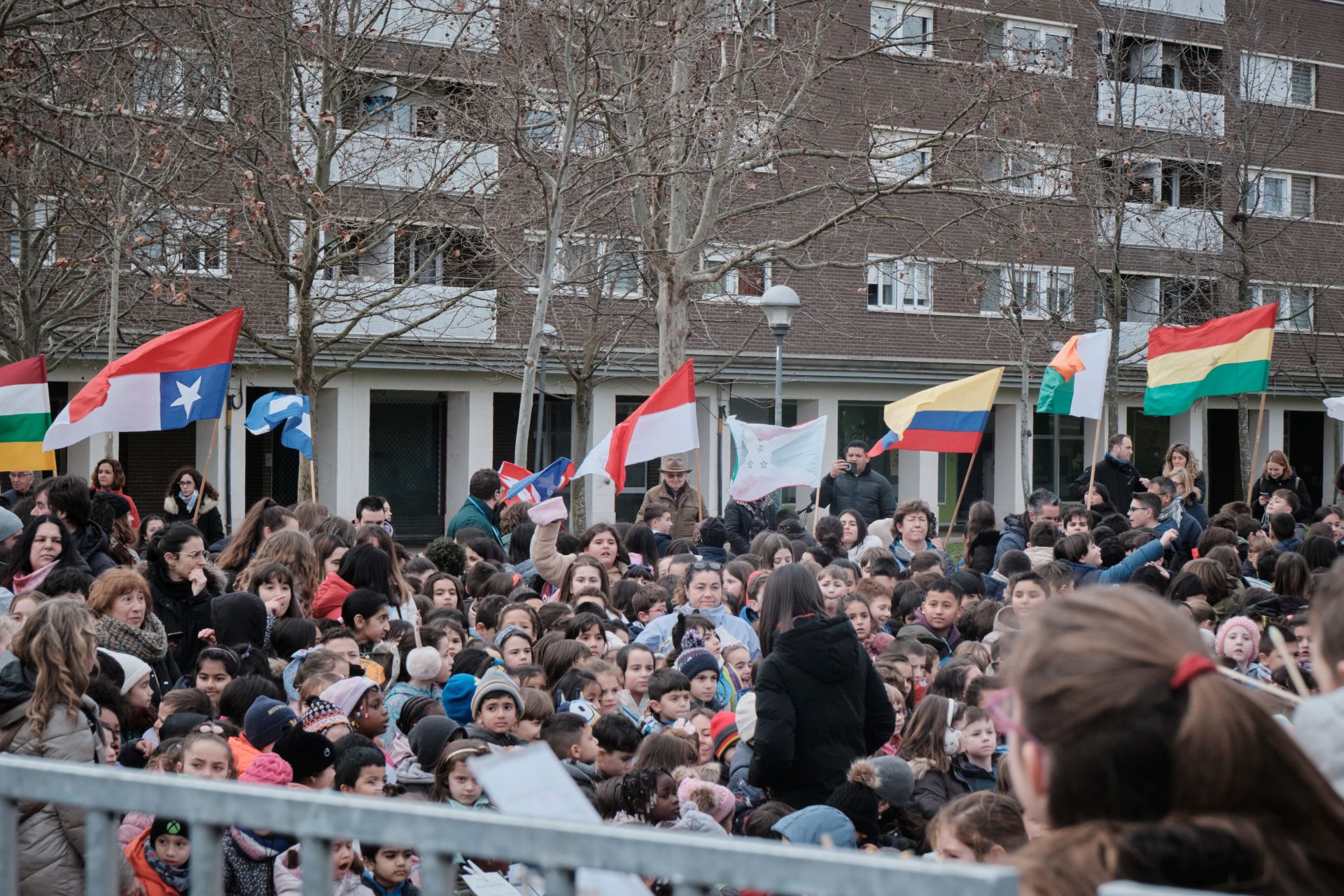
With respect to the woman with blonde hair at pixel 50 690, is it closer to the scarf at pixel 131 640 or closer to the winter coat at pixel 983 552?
the scarf at pixel 131 640

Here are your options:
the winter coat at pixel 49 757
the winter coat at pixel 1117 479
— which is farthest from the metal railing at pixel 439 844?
the winter coat at pixel 1117 479

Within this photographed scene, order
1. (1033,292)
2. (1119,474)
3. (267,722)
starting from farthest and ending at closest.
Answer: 1. (1033,292)
2. (1119,474)
3. (267,722)

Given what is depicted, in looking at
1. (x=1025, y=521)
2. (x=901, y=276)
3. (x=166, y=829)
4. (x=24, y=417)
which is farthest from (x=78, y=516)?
(x=901, y=276)

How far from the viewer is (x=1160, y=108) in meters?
29.2

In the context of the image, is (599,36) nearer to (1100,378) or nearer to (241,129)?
(241,129)

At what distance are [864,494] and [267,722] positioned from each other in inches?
383

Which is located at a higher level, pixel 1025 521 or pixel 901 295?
pixel 901 295

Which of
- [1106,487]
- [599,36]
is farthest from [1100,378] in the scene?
[599,36]

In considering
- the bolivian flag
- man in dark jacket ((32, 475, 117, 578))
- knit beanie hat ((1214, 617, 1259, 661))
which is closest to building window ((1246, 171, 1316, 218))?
the bolivian flag

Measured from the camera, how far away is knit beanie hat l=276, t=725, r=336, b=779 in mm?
5344

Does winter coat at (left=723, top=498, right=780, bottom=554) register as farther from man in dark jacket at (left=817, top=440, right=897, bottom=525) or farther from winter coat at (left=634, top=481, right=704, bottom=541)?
man in dark jacket at (left=817, top=440, right=897, bottom=525)

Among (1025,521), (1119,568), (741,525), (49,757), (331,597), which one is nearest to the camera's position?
(49,757)

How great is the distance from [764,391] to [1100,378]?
19.0 meters

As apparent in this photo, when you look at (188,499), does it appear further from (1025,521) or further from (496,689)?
(1025,521)
